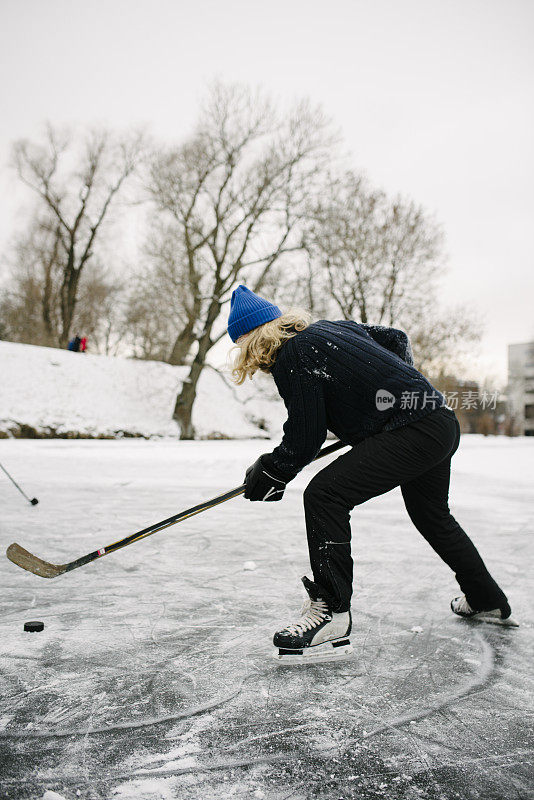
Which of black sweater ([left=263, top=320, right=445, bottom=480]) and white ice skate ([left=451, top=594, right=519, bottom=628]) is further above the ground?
black sweater ([left=263, top=320, right=445, bottom=480])

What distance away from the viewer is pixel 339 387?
2189mm

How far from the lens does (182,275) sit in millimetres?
18797

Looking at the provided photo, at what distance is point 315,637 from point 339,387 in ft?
3.00

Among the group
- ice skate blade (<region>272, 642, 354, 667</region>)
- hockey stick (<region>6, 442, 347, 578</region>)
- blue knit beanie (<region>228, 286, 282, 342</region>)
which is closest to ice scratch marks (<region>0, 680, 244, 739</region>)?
ice skate blade (<region>272, 642, 354, 667</region>)

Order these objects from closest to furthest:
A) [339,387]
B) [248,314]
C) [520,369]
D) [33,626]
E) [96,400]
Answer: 1. [339,387]
2. [248,314]
3. [33,626]
4. [520,369]
5. [96,400]

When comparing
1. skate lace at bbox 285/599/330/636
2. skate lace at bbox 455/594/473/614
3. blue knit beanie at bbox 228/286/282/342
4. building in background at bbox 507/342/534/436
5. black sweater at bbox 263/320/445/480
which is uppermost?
building in background at bbox 507/342/534/436

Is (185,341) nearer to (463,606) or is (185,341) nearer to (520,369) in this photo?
(520,369)

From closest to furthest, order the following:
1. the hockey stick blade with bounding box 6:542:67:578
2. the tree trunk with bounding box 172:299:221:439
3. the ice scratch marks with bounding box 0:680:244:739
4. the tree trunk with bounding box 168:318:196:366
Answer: the ice scratch marks with bounding box 0:680:244:739
the hockey stick blade with bounding box 6:542:67:578
the tree trunk with bounding box 172:299:221:439
the tree trunk with bounding box 168:318:196:366

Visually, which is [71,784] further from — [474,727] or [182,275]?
[182,275]

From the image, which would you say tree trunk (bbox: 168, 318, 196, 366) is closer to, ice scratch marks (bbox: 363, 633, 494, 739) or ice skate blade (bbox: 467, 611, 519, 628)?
ice skate blade (bbox: 467, 611, 519, 628)

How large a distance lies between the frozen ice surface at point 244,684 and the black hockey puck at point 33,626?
0.03m

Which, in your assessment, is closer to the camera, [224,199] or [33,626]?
[33,626]

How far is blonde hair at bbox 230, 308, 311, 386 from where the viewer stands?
2271mm

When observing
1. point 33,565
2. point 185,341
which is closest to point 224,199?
point 185,341
